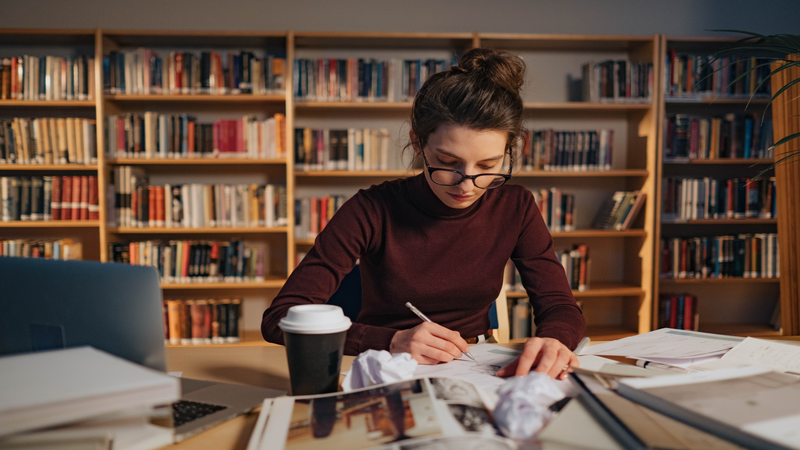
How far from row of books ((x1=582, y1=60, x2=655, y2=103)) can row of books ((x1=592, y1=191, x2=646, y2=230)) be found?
541 millimetres

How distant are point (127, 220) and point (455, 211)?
7.37 ft

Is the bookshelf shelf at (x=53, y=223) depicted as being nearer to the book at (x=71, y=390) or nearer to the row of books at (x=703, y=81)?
the book at (x=71, y=390)

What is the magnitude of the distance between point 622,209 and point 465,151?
2.23 meters

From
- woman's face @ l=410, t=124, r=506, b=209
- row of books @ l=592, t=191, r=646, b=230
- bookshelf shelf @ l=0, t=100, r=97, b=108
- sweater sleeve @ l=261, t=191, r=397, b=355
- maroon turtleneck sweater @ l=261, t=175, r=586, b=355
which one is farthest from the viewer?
row of books @ l=592, t=191, r=646, b=230

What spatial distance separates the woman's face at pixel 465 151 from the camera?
1.02 metres

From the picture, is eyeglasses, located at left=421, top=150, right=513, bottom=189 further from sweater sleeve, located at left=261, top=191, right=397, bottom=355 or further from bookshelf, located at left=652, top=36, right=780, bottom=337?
bookshelf, located at left=652, top=36, right=780, bottom=337

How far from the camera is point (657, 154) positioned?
9.25ft

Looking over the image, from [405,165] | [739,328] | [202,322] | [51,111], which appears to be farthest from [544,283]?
[51,111]

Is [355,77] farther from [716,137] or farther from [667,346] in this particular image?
[667,346]

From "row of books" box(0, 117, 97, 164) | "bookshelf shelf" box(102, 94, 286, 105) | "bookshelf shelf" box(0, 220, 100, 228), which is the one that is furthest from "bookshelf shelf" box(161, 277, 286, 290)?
"bookshelf shelf" box(102, 94, 286, 105)

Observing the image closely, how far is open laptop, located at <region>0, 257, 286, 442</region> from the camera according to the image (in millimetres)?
592

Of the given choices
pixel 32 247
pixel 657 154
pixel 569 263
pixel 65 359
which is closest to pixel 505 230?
pixel 65 359

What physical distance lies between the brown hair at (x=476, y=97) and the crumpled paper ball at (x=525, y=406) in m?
0.58

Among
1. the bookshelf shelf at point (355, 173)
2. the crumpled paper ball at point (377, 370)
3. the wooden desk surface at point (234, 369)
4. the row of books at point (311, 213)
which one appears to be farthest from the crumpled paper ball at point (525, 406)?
the row of books at point (311, 213)
